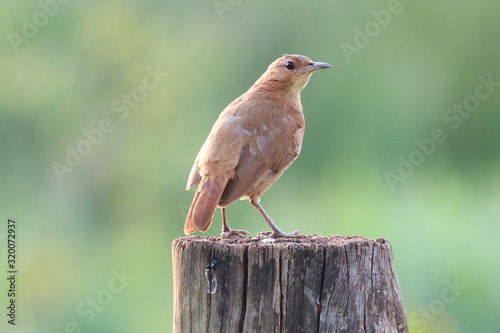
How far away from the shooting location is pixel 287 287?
11.7 ft

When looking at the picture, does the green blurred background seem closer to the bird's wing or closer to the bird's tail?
the bird's wing

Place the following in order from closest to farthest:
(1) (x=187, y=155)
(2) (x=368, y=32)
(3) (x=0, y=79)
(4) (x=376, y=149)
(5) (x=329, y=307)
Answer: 1. (5) (x=329, y=307)
2. (4) (x=376, y=149)
3. (1) (x=187, y=155)
4. (2) (x=368, y=32)
5. (3) (x=0, y=79)

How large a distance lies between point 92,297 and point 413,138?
12.3ft

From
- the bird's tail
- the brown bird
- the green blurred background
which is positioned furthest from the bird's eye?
the green blurred background

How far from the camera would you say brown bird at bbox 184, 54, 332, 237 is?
467 cm

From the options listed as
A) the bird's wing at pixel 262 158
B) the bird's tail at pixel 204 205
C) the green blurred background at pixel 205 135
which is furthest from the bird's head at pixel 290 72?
the green blurred background at pixel 205 135

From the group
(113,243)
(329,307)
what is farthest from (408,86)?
(329,307)

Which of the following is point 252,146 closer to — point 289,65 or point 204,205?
point 204,205

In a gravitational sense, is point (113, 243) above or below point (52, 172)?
below

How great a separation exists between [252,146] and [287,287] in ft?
4.91

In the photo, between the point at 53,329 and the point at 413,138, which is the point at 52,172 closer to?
the point at 53,329

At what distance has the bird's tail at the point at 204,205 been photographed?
4.43 metres

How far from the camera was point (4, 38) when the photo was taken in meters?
10.6

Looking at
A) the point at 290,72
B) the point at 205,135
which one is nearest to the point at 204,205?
the point at 290,72
